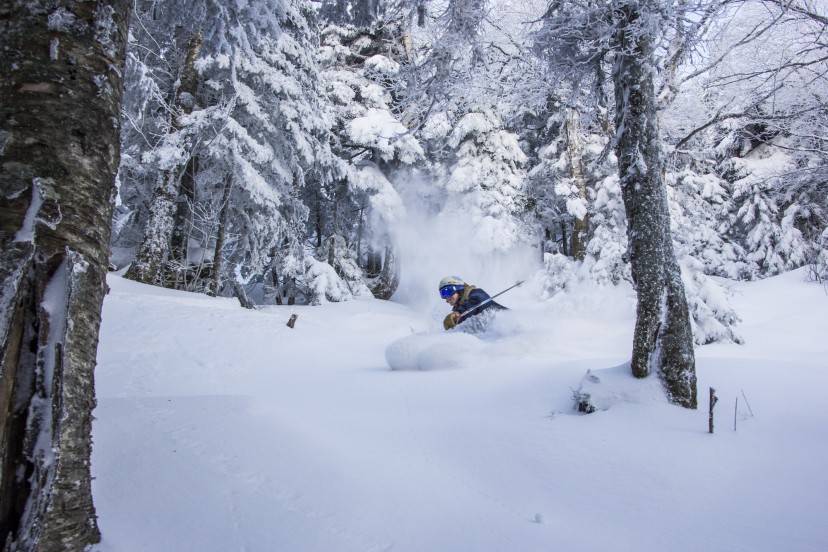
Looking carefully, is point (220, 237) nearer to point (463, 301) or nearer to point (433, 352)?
point (463, 301)

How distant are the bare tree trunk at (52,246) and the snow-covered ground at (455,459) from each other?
0.47 metres

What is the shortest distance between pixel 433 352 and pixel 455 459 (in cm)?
291

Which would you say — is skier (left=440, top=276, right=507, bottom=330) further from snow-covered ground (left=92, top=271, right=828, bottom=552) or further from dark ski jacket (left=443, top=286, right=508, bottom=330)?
snow-covered ground (left=92, top=271, right=828, bottom=552)

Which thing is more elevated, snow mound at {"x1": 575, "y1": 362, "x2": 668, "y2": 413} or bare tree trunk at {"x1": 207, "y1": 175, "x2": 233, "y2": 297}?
bare tree trunk at {"x1": 207, "y1": 175, "x2": 233, "y2": 297}

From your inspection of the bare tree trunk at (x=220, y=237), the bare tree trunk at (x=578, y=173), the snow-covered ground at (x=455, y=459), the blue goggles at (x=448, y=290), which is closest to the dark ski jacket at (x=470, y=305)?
the blue goggles at (x=448, y=290)

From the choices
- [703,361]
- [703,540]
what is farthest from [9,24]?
[703,361]

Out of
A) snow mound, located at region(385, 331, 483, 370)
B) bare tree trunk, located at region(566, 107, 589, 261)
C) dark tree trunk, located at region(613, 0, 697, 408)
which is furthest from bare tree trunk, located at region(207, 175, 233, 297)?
bare tree trunk, located at region(566, 107, 589, 261)

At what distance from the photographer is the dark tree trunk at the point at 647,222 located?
13.4 feet

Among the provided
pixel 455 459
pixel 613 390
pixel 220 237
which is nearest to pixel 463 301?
pixel 613 390

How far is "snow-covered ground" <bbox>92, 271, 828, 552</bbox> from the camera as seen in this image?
1.94m

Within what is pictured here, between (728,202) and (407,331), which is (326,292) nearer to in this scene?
(407,331)

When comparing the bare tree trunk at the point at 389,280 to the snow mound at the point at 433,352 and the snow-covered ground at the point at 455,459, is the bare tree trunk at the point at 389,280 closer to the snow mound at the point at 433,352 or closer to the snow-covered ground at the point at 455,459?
the snow mound at the point at 433,352

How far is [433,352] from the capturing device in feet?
18.9

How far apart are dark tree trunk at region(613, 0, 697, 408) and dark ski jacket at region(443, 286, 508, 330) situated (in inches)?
139
